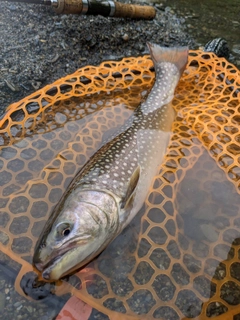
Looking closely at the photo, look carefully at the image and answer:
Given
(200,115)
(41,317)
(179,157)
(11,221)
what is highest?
(200,115)

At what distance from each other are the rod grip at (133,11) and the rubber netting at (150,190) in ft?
4.06

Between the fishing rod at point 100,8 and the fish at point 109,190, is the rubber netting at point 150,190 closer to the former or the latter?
the fish at point 109,190

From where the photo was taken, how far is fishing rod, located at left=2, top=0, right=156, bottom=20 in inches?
154

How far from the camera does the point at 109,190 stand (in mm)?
2324

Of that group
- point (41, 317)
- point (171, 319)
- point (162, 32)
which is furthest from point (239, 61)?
point (41, 317)

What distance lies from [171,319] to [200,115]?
73.9 inches

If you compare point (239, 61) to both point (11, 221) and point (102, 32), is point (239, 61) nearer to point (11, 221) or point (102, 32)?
point (102, 32)

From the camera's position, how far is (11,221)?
2.40 metres

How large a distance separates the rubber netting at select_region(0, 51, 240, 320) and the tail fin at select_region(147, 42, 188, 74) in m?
0.20

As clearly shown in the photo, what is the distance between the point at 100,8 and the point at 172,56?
4.71 feet

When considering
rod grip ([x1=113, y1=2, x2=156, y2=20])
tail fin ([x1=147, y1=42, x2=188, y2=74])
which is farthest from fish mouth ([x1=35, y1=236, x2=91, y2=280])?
rod grip ([x1=113, y1=2, x2=156, y2=20])

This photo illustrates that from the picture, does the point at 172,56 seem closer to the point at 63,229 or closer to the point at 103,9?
the point at 103,9

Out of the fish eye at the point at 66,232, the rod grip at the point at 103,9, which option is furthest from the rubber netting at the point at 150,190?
the rod grip at the point at 103,9

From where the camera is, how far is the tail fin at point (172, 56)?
→ 3.52 m
